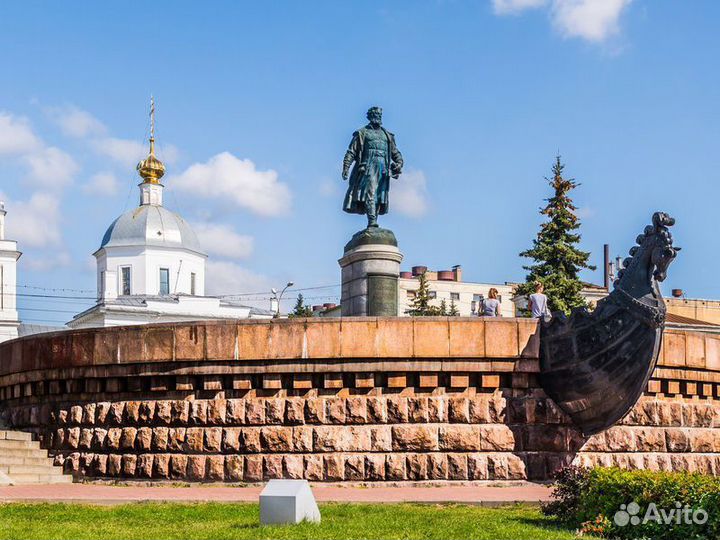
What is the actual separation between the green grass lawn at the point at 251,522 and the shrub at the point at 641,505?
1.17ft

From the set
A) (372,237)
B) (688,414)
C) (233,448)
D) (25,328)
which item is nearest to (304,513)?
(233,448)

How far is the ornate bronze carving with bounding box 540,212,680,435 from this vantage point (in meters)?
13.7

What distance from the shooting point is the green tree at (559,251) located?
38.8m

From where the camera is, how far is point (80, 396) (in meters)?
16.3

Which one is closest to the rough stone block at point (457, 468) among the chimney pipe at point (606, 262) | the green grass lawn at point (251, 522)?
the green grass lawn at point (251, 522)

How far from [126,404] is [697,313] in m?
65.3

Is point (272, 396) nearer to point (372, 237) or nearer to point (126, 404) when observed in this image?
point (126, 404)

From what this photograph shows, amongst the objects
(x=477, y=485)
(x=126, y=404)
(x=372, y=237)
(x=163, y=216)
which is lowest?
(x=477, y=485)

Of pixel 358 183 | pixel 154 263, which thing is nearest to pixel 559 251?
pixel 358 183

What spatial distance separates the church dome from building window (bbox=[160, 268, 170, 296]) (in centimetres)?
165

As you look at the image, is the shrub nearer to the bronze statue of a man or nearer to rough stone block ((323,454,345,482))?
rough stone block ((323,454,345,482))

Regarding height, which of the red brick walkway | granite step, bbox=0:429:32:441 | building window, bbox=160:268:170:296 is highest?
building window, bbox=160:268:170:296

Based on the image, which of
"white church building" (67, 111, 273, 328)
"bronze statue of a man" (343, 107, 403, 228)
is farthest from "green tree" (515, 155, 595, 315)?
"white church building" (67, 111, 273, 328)

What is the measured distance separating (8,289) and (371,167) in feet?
180
